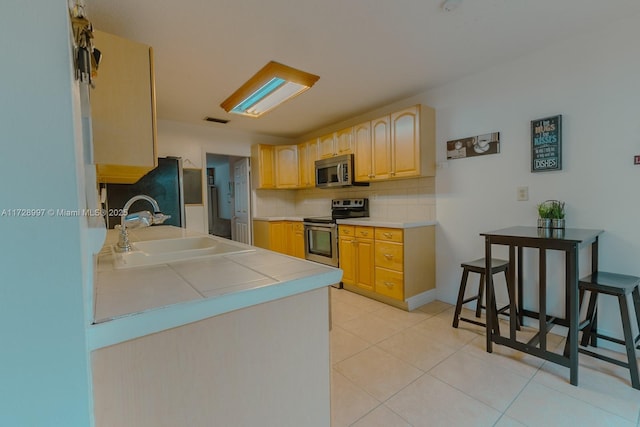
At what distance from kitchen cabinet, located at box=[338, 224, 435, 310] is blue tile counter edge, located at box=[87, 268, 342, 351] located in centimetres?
215

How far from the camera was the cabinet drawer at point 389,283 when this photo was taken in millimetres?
2834

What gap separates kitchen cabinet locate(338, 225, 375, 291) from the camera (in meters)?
3.14

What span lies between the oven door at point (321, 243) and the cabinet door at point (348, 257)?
→ 0.09 m

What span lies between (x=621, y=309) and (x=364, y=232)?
6.69 feet

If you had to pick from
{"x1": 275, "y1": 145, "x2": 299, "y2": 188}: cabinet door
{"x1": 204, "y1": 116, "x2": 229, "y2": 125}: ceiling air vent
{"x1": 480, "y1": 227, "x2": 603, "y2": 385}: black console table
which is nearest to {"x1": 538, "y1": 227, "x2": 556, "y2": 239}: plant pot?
{"x1": 480, "y1": 227, "x2": 603, "y2": 385}: black console table

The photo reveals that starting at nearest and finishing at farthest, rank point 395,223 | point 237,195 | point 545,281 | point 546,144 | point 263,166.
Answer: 1. point 545,281
2. point 546,144
3. point 395,223
4. point 263,166
5. point 237,195

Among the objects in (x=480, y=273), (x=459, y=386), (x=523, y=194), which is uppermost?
(x=523, y=194)

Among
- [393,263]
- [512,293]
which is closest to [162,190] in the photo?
[393,263]

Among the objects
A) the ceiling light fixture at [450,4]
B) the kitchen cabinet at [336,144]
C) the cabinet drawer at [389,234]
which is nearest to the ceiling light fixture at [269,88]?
the kitchen cabinet at [336,144]

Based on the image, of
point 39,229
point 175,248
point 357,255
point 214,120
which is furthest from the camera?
point 214,120

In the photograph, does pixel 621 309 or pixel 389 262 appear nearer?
pixel 621 309

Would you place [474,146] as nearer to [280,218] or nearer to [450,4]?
[450,4]

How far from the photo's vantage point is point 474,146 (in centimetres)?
267

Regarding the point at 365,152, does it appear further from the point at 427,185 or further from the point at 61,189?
the point at 61,189
